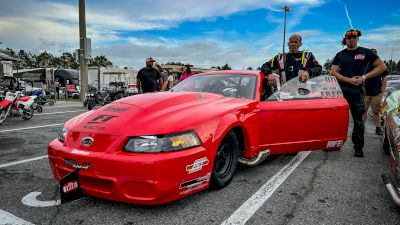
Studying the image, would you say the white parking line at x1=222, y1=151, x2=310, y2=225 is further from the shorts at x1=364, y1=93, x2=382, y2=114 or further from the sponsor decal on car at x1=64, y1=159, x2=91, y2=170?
the shorts at x1=364, y1=93, x2=382, y2=114

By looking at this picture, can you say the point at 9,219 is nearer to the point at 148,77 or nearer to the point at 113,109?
the point at 113,109

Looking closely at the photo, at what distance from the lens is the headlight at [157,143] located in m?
2.63

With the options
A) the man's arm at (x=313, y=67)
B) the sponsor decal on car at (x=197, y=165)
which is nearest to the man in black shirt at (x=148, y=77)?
the man's arm at (x=313, y=67)

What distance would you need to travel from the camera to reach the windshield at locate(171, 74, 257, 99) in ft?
13.0

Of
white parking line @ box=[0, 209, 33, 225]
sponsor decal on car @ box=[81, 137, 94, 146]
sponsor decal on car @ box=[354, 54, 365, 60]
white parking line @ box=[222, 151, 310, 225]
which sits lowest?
white parking line @ box=[0, 209, 33, 225]

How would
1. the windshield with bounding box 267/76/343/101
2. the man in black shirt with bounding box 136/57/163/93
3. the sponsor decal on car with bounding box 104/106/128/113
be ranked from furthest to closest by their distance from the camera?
the man in black shirt with bounding box 136/57/163/93 → the windshield with bounding box 267/76/343/101 → the sponsor decal on car with bounding box 104/106/128/113

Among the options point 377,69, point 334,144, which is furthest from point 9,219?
point 377,69

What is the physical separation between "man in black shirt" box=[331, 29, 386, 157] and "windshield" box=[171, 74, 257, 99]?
5.52ft

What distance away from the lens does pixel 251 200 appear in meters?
3.12

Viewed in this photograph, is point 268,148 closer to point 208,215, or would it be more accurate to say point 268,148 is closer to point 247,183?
point 247,183

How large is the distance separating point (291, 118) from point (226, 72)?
1.03 metres

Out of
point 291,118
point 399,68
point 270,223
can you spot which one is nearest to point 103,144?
point 270,223

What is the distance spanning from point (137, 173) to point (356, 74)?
3813mm

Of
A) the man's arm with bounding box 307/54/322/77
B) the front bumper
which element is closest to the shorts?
the man's arm with bounding box 307/54/322/77
